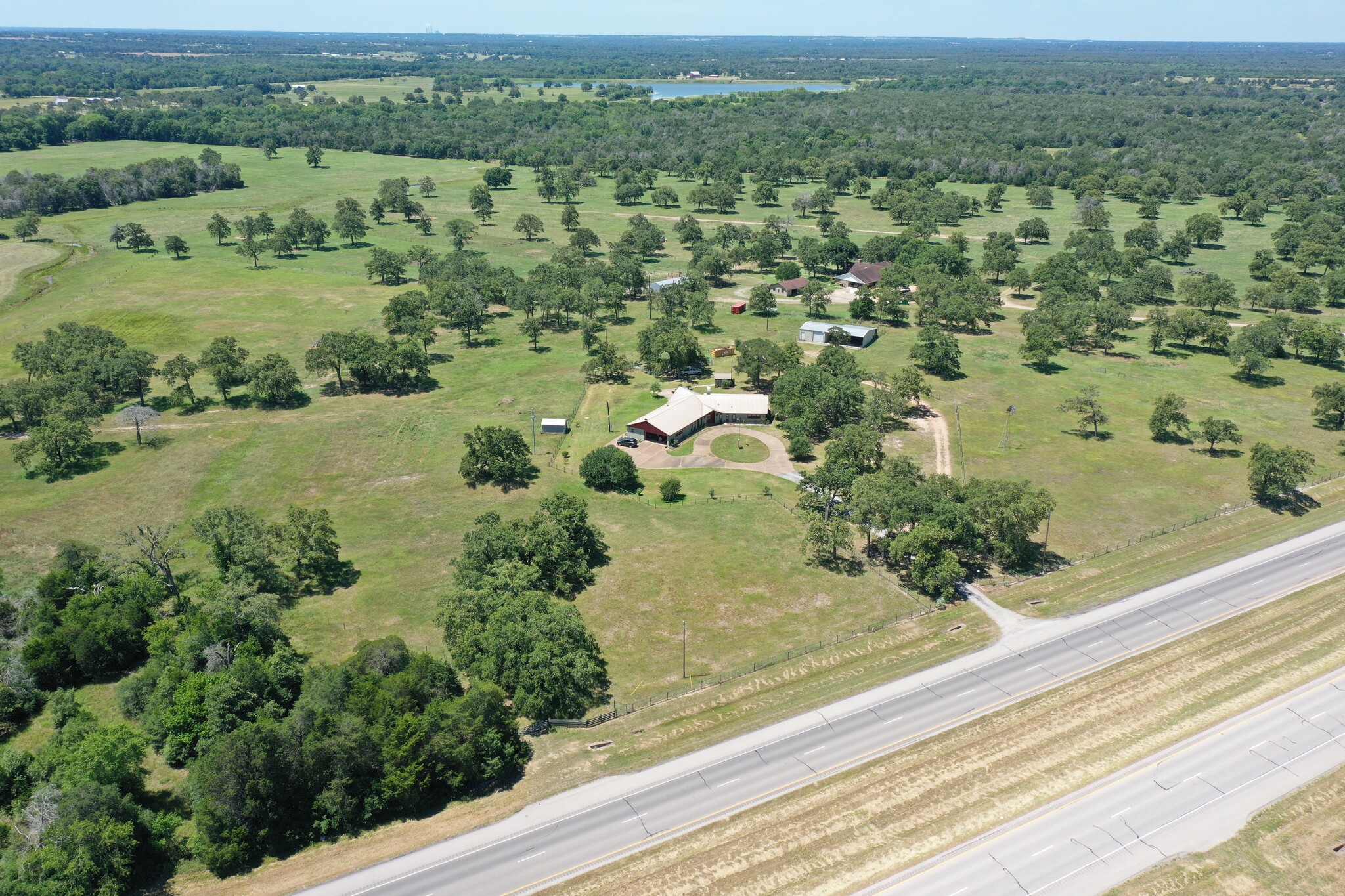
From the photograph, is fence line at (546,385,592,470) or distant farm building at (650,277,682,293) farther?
distant farm building at (650,277,682,293)

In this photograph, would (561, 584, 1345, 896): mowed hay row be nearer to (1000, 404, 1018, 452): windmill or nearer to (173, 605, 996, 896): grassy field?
(173, 605, 996, 896): grassy field

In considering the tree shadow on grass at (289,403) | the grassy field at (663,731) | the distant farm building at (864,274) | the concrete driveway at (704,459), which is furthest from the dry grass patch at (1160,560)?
the tree shadow on grass at (289,403)

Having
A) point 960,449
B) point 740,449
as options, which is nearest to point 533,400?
point 740,449

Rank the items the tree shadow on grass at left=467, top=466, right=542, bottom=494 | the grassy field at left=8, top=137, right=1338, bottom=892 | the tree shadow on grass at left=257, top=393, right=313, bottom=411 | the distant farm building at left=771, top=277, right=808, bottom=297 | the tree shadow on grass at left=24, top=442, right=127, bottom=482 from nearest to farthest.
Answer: the grassy field at left=8, top=137, right=1338, bottom=892
the tree shadow on grass at left=467, top=466, right=542, bottom=494
the tree shadow on grass at left=24, top=442, right=127, bottom=482
the tree shadow on grass at left=257, top=393, right=313, bottom=411
the distant farm building at left=771, top=277, right=808, bottom=297

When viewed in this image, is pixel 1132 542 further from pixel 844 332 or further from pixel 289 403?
pixel 289 403

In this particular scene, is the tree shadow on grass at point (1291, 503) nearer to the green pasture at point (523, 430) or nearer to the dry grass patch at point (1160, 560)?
the dry grass patch at point (1160, 560)

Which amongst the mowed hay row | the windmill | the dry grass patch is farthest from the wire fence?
the windmill
